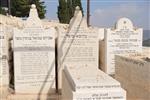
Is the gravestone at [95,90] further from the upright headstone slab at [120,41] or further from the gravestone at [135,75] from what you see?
the upright headstone slab at [120,41]

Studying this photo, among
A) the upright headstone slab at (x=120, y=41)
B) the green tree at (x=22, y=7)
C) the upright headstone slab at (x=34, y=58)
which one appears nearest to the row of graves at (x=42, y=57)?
the upright headstone slab at (x=34, y=58)

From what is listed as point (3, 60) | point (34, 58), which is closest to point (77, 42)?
point (34, 58)

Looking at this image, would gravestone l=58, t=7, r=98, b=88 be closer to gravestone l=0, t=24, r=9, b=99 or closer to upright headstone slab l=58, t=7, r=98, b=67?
upright headstone slab l=58, t=7, r=98, b=67

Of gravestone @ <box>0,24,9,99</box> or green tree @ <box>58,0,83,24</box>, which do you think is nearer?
gravestone @ <box>0,24,9,99</box>

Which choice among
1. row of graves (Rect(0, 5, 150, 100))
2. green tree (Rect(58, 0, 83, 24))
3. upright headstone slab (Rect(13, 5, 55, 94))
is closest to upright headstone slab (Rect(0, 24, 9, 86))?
row of graves (Rect(0, 5, 150, 100))

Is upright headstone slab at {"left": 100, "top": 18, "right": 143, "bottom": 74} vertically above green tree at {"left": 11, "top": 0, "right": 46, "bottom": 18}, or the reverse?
green tree at {"left": 11, "top": 0, "right": 46, "bottom": 18}

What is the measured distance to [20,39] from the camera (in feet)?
28.2

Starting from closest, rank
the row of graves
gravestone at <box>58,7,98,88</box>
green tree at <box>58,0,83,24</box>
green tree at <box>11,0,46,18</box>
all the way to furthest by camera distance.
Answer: the row of graves
gravestone at <box>58,7,98,88</box>
green tree at <box>11,0,46,18</box>
green tree at <box>58,0,83,24</box>

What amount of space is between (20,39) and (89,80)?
12.7ft

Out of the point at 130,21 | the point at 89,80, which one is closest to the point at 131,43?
the point at 130,21

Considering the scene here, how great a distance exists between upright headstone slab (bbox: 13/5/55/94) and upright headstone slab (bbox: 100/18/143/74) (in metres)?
2.03

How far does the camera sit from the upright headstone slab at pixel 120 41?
9.83 metres

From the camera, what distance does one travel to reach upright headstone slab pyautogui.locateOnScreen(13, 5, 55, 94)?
8.59m

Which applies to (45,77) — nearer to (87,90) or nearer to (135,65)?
(135,65)
